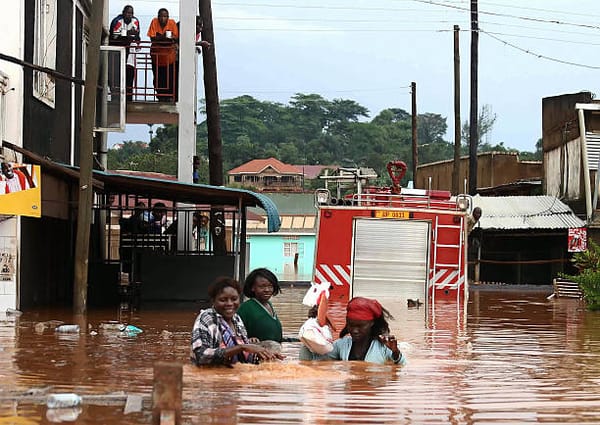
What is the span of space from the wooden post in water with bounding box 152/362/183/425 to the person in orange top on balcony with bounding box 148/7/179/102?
16147 millimetres

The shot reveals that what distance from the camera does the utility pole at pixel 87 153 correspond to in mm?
17438

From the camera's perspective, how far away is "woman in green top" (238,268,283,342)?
11.3 metres

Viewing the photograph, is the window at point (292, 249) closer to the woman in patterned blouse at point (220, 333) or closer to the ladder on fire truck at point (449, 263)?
the ladder on fire truck at point (449, 263)

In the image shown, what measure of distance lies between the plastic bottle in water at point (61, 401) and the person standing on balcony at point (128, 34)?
15710 millimetres

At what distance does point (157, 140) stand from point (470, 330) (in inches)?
2790

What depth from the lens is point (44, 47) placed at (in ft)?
67.3

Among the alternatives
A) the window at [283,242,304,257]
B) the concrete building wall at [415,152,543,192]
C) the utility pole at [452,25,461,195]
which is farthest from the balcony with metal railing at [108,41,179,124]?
the window at [283,242,304,257]

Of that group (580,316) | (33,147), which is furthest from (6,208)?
(580,316)

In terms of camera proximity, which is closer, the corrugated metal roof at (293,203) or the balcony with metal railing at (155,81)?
the balcony with metal railing at (155,81)

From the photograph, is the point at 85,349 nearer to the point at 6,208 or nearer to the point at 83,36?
the point at 6,208

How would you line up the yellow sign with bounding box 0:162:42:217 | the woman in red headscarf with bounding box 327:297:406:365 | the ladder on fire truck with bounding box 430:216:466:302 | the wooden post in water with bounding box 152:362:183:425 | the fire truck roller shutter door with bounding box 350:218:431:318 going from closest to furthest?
1. the wooden post in water with bounding box 152:362:183:425
2. the woman in red headscarf with bounding box 327:297:406:365
3. the yellow sign with bounding box 0:162:42:217
4. the fire truck roller shutter door with bounding box 350:218:431:318
5. the ladder on fire truck with bounding box 430:216:466:302

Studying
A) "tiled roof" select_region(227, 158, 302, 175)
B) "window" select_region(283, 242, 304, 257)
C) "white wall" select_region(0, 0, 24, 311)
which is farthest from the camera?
"tiled roof" select_region(227, 158, 302, 175)

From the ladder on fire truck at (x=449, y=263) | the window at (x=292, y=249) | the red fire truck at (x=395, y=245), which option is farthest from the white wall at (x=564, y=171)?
the window at (x=292, y=249)

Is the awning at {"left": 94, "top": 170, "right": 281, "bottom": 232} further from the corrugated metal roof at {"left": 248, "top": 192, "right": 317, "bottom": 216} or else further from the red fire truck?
the corrugated metal roof at {"left": 248, "top": 192, "right": 317, "bottom": 216}
